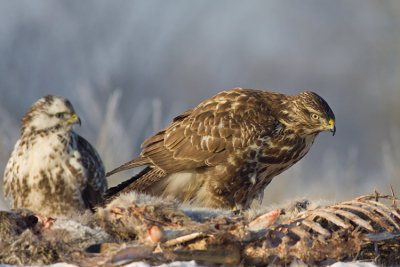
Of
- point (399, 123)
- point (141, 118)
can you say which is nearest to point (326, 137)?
point (399, 123)

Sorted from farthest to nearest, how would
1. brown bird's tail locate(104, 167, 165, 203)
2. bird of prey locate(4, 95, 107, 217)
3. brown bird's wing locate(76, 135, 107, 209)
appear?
1. brown bird's tail locate(104, 167, 165, 203)
2. brown bird's wing locate(76, 135, 107, 209)
3. bird of prey locate(4, 95, 107, 217)

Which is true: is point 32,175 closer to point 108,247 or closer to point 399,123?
point 108,247

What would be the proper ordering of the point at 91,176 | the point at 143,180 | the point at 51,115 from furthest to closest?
the point at 143,180, the point at 91,176, the point at 51,115

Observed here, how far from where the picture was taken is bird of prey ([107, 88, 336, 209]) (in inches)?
220

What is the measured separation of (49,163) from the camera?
4.19 meters

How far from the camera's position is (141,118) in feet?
26.0

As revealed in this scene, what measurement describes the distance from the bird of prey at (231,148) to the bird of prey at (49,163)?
1.20 metres

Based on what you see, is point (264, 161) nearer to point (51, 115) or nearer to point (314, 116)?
point (314, 116)

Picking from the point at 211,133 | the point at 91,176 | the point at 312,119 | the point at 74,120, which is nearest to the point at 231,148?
the point at 211,133

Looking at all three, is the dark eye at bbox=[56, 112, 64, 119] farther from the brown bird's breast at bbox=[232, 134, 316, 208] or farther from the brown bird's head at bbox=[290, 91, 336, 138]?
the brown bird's head at bbox=[290, 91, 336, 138]

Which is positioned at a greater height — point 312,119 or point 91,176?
point 312,119

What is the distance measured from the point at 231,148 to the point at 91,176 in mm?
1595

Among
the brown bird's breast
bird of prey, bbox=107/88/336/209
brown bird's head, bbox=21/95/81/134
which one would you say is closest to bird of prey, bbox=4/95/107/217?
brown bird's head, bbox=21/95/81/134

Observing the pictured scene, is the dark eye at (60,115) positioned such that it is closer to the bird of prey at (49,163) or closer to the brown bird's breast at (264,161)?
the bird of prey at (49,163)
